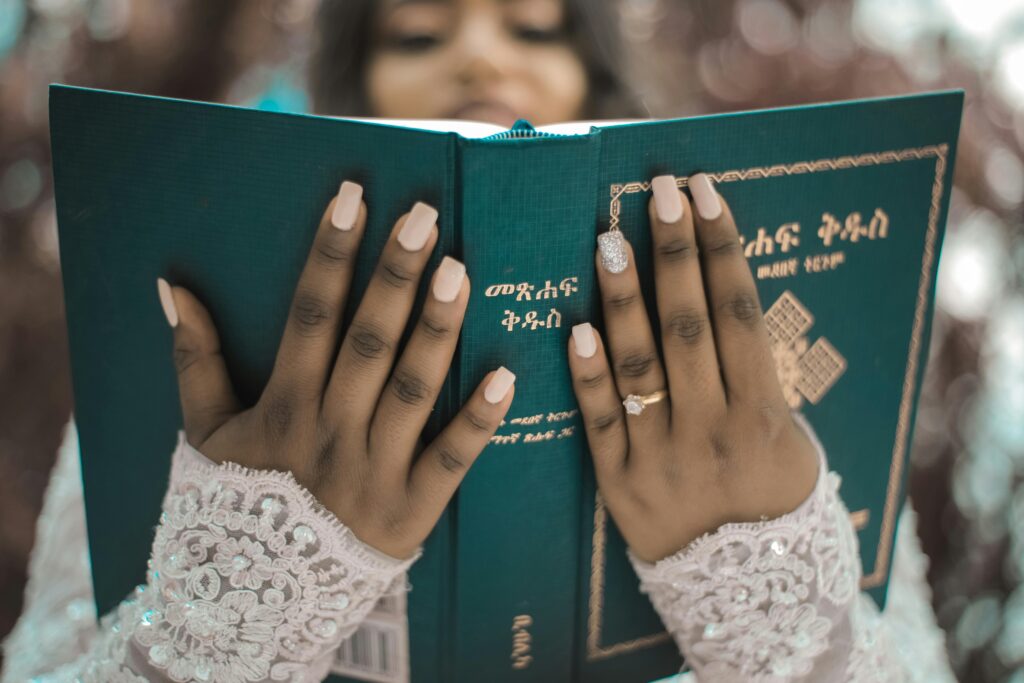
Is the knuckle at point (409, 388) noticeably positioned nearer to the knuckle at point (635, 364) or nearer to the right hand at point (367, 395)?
the right hand at point (367, 395)

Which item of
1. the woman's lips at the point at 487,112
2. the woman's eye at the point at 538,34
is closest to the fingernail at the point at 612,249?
the woman's lips at the point at 487,112

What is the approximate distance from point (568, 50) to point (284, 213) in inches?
22.0

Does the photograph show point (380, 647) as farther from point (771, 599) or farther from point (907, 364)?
point (907, 364)

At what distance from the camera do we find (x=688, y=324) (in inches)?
21.9

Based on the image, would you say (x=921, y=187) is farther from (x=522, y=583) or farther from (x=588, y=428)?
(x=522, y=583)

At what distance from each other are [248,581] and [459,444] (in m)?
0.17

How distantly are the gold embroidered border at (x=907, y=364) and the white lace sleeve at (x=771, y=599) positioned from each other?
0.13 feet

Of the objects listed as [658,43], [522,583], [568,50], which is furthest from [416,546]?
[658,43]

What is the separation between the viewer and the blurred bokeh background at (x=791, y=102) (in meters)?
1.40

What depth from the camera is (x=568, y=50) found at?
3.26 ft

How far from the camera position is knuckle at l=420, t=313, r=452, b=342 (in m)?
0.51

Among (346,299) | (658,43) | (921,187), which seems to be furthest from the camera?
(658,43)

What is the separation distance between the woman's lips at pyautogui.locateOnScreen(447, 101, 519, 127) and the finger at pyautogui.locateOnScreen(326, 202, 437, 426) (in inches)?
15.4

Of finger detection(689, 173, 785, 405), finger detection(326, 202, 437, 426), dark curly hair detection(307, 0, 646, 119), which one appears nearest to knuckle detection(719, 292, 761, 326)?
finger detection(689, 173, 785, 405)
